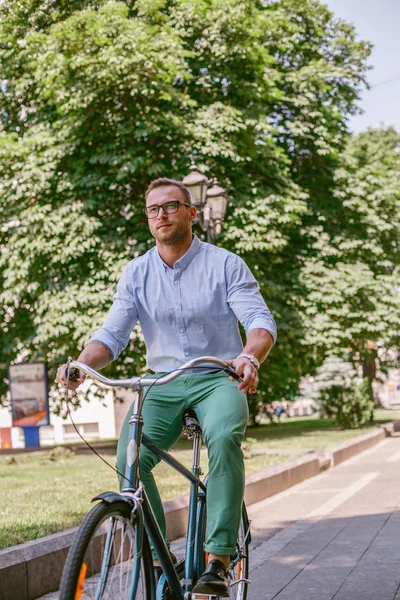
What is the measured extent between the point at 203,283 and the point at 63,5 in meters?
19.9

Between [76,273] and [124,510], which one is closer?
[124,510]

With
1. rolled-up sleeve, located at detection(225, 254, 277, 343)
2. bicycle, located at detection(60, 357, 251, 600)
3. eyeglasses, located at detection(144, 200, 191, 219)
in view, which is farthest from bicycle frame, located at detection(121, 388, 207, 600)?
eyeglasses, located at detection(144, 200, 191, 219)

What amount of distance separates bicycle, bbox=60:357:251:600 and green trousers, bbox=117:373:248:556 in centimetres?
11

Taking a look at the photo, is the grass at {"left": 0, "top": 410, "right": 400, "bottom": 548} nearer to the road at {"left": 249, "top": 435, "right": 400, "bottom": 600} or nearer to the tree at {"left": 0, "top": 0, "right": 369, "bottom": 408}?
the road at {"left": 249, "top": 435, "right": 400, "bottom": 600}

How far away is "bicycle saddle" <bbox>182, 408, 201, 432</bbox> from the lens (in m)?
3.88

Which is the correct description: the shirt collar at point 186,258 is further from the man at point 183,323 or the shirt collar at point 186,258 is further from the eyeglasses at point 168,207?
the eyeglasses at point 168,207

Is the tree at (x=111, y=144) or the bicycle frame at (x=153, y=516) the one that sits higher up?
the tree at (x=111, y=144)

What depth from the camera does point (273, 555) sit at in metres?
6.67

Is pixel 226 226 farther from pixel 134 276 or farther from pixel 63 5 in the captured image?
pixel 134 276

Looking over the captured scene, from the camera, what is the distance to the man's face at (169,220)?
3.93 meters

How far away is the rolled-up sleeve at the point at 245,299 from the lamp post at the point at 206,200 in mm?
10123

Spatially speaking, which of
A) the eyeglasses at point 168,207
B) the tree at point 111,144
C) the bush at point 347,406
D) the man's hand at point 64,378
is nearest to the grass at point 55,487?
the man's hand at point 64,378

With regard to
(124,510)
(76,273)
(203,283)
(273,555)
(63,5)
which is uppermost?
(63,5)

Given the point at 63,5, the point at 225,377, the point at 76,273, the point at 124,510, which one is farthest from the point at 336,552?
the point at 63,5
